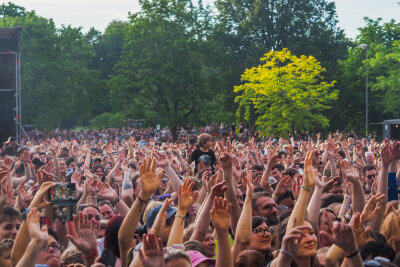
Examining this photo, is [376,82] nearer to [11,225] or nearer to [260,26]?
[260,26]

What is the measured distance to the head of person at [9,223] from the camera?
6795 mm

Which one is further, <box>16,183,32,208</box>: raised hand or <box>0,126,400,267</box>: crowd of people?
<box>16,183,32,208</box>: raised hand

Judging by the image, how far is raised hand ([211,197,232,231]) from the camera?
4969 mm

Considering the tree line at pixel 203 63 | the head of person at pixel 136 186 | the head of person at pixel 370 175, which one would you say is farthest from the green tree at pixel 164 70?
the head of person at pixel 136 186

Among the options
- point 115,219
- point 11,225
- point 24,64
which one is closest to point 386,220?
point 115,219

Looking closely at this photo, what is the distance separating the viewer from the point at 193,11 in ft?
186

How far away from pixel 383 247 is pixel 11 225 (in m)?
3.68

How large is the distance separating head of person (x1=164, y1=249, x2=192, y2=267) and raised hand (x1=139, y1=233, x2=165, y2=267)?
405 mm

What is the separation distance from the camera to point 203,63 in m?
58.3

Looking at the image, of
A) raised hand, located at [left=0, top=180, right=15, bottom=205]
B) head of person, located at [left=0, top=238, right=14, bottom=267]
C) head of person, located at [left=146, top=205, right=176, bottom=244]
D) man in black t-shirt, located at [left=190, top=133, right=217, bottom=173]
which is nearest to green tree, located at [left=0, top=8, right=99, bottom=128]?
man in black t-shirt, located at [left=190, top=133, right=217, bottom=173]

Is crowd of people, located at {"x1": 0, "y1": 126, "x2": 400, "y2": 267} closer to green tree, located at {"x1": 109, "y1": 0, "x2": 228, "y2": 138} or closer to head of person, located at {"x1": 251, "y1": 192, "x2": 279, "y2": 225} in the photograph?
head of person, located at {"x1": 251, "y1": 192, "x2": 279, "y2": 225}

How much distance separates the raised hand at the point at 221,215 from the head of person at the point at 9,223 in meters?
2.69

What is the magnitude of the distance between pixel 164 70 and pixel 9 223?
49097 millimetres

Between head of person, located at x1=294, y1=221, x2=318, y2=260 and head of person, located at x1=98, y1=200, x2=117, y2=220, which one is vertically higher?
head of person, located at x1=294, y1=221, x2=318, y2=260
